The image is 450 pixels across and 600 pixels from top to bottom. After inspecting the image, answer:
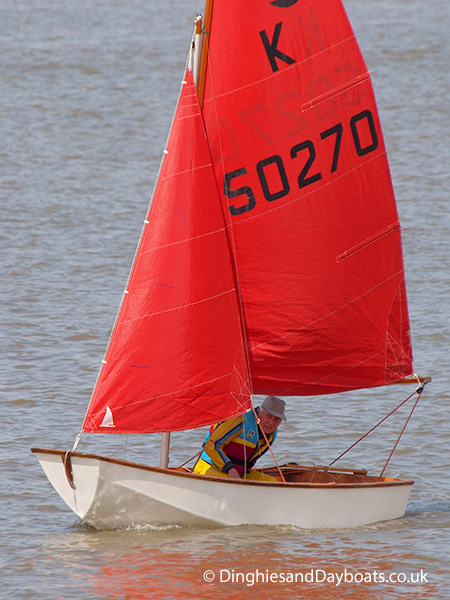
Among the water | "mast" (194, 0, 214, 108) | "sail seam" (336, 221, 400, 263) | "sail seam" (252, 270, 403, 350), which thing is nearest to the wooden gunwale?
the water

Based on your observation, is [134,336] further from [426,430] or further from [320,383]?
[426,430]

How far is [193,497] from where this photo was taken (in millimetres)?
7492

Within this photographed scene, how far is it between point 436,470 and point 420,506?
883 mm

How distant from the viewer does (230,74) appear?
25.4 feet

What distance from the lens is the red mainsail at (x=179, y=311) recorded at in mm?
7465

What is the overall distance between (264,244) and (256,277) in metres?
0.25

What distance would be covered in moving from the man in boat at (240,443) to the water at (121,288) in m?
0.44

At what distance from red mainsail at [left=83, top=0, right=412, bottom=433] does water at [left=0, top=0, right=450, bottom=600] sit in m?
0.84

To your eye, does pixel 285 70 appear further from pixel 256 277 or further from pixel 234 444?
pixel 234 444

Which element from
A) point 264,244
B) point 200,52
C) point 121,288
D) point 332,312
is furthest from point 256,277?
point 121,288

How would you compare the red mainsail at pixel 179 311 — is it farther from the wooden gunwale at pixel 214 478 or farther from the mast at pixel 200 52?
the wooden gunwale at pixel 214 478

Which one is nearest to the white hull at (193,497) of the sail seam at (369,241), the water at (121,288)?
the water at (121,288)

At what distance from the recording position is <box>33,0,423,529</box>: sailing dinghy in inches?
295

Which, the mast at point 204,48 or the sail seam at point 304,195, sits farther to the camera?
the sail seam at point 304,195
